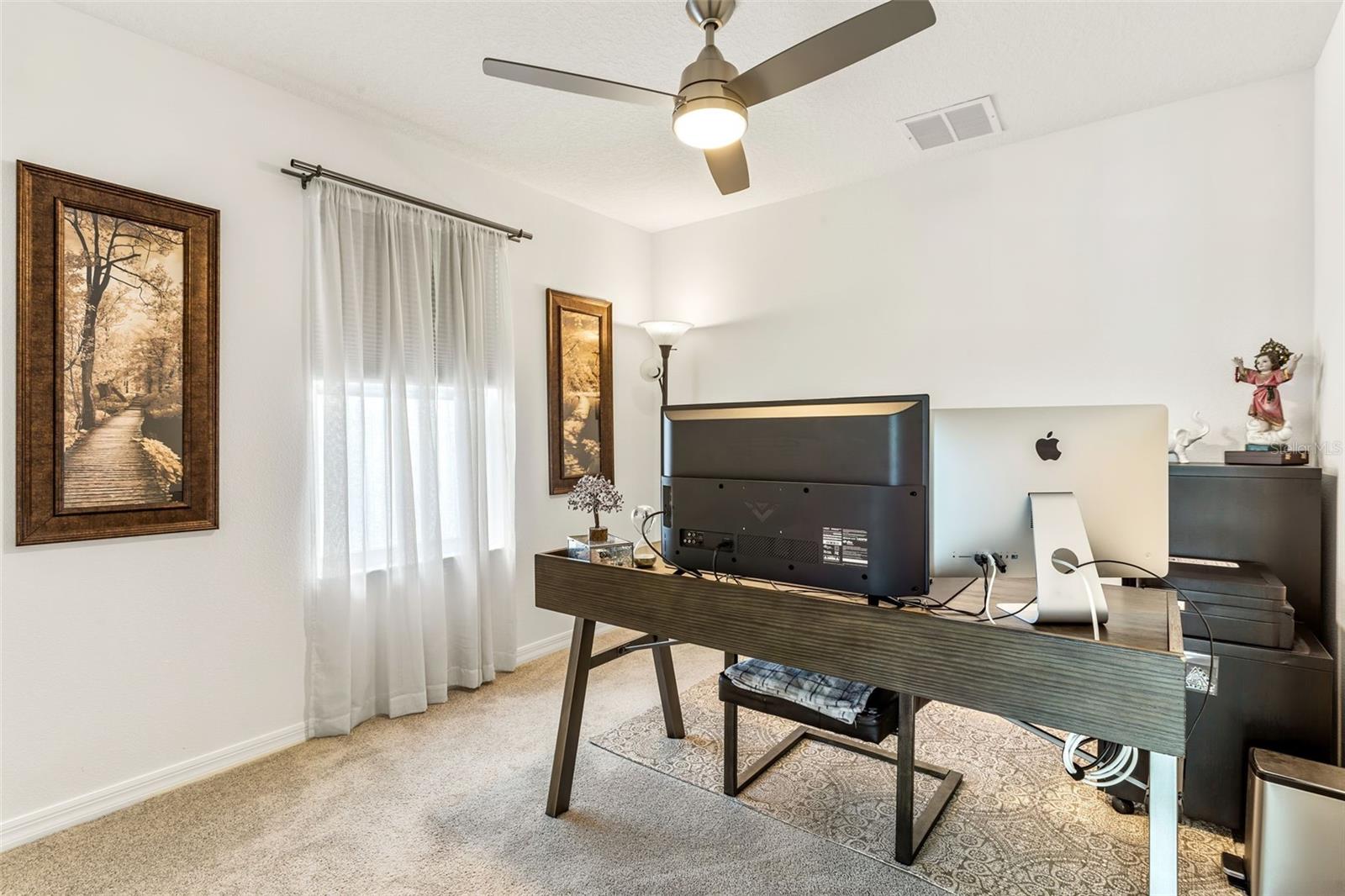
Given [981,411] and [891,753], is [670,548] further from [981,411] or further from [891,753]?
[891,753]

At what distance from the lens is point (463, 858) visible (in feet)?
6.29

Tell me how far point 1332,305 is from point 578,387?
3241 mm

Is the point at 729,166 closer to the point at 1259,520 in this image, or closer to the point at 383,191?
the point at 383,191

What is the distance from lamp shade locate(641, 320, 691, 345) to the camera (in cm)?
397

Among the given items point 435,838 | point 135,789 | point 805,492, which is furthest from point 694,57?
point 135,789

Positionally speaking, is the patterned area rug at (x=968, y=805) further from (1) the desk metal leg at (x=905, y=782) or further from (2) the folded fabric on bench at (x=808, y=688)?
(2) the folded fabric on bench at (x=808, y=688)

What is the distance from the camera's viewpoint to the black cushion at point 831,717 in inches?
74.4

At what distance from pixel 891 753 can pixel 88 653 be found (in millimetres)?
2797

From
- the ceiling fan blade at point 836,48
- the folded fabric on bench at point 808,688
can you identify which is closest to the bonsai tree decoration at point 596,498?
the folded fabric on bench at point 808,688

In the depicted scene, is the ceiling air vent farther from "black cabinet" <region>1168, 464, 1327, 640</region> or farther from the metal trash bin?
the metal trash bin

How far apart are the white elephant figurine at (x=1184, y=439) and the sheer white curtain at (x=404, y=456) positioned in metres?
2.91

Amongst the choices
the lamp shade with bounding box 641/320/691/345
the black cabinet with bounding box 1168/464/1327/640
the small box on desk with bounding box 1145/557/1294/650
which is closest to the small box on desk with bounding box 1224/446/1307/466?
the black cabinet with bounding box 1168/464/1327/640

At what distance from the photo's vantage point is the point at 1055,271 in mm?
3053

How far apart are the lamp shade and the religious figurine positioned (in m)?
2.67
